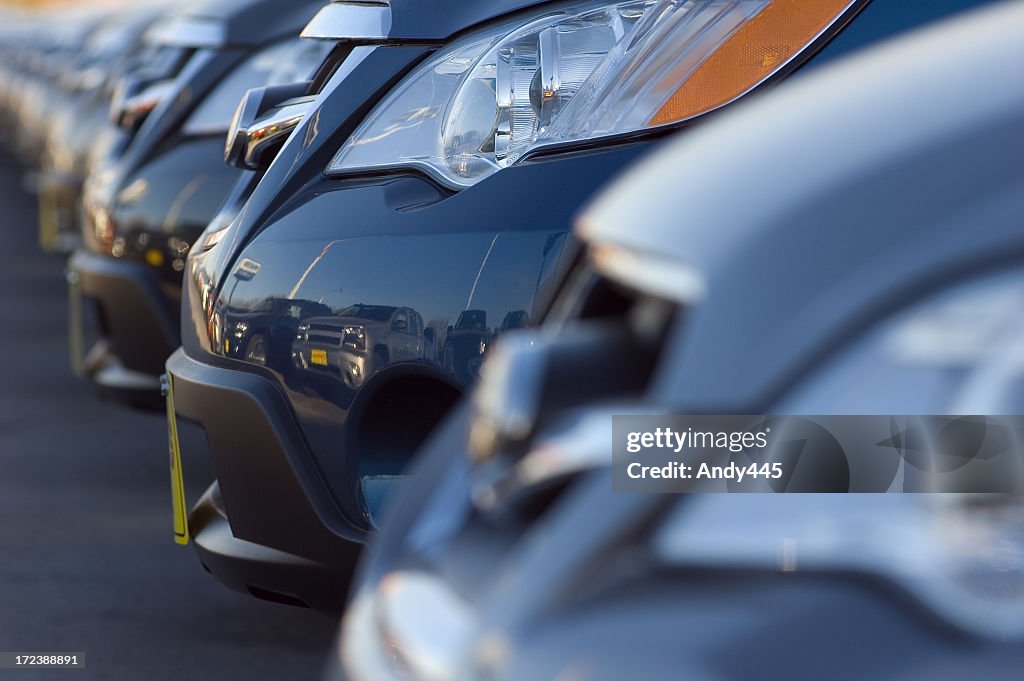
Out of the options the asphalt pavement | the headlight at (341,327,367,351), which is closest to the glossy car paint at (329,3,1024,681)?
the headlight at (341,327,367,351)

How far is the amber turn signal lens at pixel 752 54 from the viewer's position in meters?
2.89

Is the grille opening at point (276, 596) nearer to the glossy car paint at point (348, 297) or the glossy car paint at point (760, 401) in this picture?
the glossy car paint at point (348, 297)

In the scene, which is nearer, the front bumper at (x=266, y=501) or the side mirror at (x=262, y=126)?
the front bumper at (x=266, y=501)

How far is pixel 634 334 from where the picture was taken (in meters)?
1.49

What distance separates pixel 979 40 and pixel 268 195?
1852 mm

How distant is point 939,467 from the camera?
140 cm

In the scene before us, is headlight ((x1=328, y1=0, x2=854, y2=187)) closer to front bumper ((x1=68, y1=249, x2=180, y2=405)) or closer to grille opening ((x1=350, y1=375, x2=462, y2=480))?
grille opening ((x1=350, y1=375, x2=462, y2=480))

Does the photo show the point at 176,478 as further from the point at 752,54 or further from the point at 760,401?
the point at 760,401

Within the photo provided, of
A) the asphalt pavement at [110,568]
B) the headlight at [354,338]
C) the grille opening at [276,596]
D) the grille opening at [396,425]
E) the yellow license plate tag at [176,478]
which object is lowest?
the asphalt pavement at [110,568]

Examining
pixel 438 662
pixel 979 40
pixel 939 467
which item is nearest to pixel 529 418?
pixel 438 662

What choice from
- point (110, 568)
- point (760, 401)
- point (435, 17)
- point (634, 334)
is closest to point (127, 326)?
point (110, 568)

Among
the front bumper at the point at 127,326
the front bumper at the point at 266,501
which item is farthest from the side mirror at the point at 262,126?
the front bumper at the point at 127,326

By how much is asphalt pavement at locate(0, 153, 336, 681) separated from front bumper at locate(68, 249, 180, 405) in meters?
0.30

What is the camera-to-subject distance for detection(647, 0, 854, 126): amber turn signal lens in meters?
2.89
